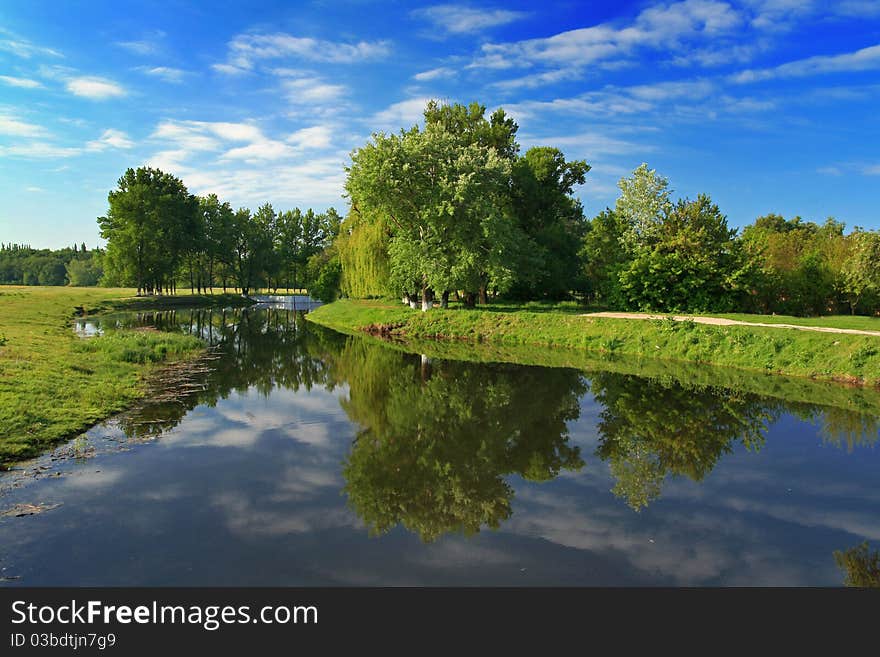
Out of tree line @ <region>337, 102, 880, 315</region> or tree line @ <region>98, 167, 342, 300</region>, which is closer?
tree line @ <region>337, 102, 880, 315</region>

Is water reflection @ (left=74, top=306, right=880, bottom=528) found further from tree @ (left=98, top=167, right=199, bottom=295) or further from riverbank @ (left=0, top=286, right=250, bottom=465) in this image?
tree @ (left=98, top=167, right=199, bottom=295)

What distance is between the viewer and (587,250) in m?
49.2

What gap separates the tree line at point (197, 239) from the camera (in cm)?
7800

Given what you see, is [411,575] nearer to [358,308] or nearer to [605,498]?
[605,498]

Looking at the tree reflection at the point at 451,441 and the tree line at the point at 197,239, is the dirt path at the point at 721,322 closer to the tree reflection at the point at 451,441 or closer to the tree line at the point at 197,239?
the tree reflection at the point at 451,441

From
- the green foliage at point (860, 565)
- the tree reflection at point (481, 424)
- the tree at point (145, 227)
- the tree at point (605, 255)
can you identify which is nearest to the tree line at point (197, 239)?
the tree at point (145, 227)

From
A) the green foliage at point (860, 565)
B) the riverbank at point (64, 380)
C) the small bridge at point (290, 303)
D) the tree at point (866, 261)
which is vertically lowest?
the green foliage at point (860, 565)

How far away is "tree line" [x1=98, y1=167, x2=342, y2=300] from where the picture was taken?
78.0 m

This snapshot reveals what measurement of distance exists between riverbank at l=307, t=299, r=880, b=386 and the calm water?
17.4ft

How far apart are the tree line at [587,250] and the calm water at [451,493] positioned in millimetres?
21689

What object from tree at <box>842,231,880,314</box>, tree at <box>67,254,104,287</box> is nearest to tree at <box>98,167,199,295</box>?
tree at <box>67,254,104,287</box>

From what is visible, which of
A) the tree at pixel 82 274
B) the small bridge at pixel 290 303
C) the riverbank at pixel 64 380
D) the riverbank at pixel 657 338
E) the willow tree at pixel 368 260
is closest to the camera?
the riverbank at pixel 64 380

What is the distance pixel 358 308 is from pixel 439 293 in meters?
16.3

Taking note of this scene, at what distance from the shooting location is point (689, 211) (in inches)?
1677
